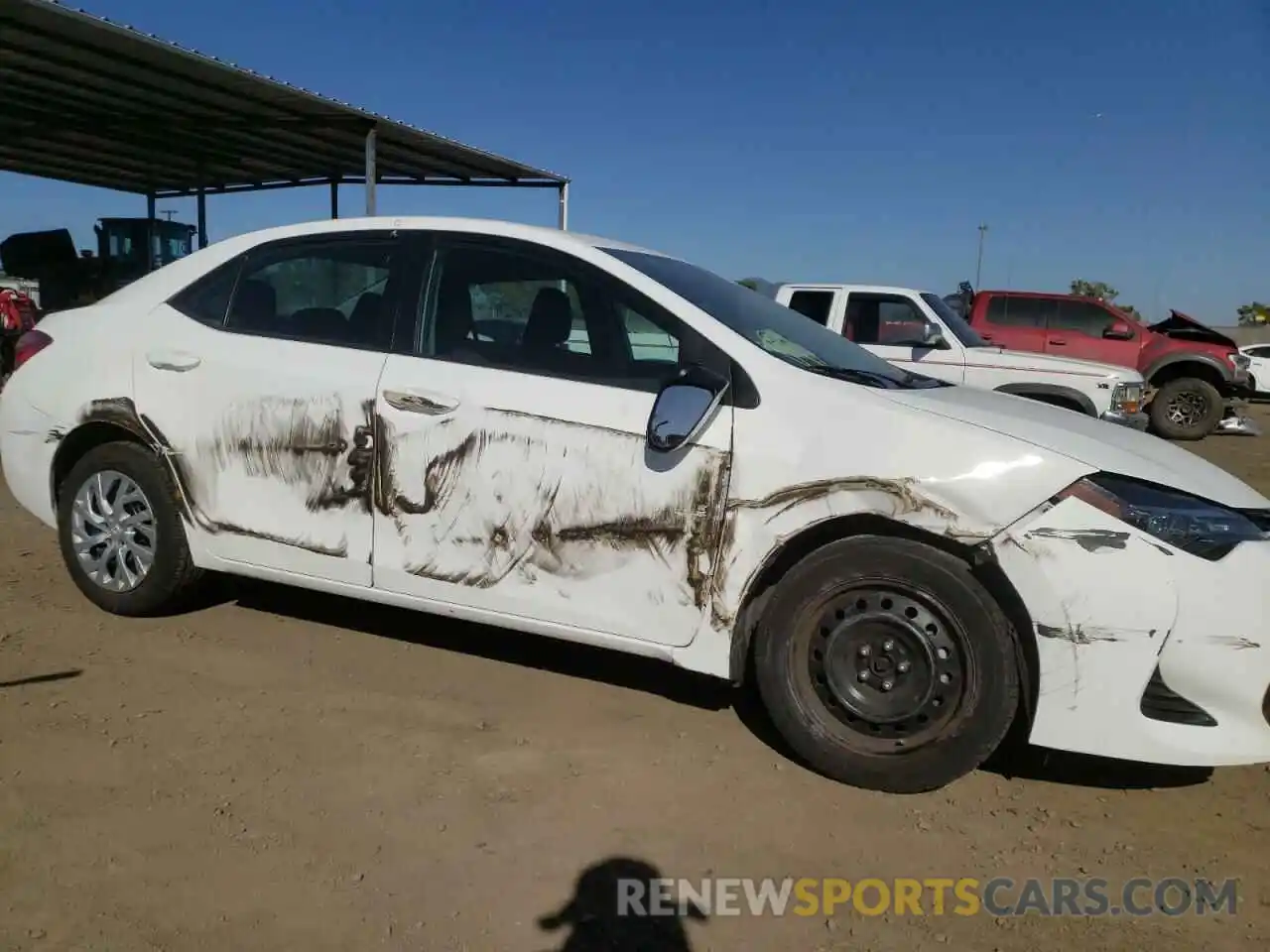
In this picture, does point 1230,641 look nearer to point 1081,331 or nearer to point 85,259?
point 1081,331

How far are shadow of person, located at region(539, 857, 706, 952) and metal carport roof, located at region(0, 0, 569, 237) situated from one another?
9930 mm

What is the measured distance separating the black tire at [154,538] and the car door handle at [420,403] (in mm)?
1166

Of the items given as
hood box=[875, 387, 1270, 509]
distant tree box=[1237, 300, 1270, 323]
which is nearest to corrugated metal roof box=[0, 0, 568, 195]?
hood box=[875, 387, 1270, 509]

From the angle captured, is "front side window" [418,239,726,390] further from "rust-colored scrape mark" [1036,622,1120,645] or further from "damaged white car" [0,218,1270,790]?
"rust-colored scrape mark" [1036,622,1120,645]

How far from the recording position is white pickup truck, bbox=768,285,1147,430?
916 centimetres

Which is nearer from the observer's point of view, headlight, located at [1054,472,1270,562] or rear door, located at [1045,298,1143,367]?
headlight, located at [1054,472,1270,562]

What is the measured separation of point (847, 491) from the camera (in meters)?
3.04

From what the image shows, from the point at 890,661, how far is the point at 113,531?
10.8ft

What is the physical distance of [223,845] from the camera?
2664 mm

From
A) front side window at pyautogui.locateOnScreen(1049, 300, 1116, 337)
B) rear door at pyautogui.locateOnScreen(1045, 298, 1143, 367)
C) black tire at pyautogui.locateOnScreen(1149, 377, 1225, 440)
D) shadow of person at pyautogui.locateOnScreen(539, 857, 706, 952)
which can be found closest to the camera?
shadow of person at pyautogui.locateOnScreen(539, 857, 706, 952)

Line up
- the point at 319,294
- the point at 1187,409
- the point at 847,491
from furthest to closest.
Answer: the point at 1187,409
the point at 319,294
the point at 847,491

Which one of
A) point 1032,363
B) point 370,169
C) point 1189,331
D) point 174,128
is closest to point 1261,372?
point 1189,331

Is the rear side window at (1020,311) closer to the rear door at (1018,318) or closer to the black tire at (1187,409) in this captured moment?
the rear door at (1018,318)

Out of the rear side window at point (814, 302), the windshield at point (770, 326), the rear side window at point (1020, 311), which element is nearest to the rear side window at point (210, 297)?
the windshield at point (770, 326)
